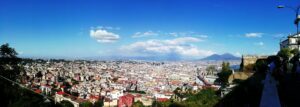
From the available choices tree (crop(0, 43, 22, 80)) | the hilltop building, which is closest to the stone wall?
the hilltop building

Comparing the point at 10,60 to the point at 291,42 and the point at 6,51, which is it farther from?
the point at 291,42

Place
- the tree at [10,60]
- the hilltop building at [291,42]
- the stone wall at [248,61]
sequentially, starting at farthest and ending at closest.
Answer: the stone wall at [248,61] < the hilltop building at [291,42] < the tree at [10,60]

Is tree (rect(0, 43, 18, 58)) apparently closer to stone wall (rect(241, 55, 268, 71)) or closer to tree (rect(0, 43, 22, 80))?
tree (rect(0, 43, 22, 80))

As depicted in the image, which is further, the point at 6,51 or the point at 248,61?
the point at 248,61

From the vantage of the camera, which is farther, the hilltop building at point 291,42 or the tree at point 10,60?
the hilltop building at point 291,42

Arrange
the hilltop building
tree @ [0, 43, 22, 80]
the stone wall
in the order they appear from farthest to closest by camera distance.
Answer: the stone wall
the hilltop building
tree @ [0, 43, 22, 80]

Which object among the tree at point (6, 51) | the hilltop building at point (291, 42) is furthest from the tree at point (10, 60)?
the hilltop building at point (291, 42)

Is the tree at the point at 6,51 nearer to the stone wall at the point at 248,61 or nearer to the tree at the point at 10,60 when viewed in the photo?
the tree at the point at 10,60

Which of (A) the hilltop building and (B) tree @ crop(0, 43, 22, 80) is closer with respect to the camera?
(B) tree @ crop(0, 43, 22, 80)

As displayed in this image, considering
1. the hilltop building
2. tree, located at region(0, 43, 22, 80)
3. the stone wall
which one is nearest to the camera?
tree, located at region(0, 43, 22, 80)

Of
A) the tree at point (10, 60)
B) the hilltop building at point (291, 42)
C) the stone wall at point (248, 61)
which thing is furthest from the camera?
the stone wall at point (248, 61)

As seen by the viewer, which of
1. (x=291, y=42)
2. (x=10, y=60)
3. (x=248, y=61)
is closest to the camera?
(x=10, y=60)

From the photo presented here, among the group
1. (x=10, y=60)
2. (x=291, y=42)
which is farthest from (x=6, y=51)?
(x=291, y=42)
